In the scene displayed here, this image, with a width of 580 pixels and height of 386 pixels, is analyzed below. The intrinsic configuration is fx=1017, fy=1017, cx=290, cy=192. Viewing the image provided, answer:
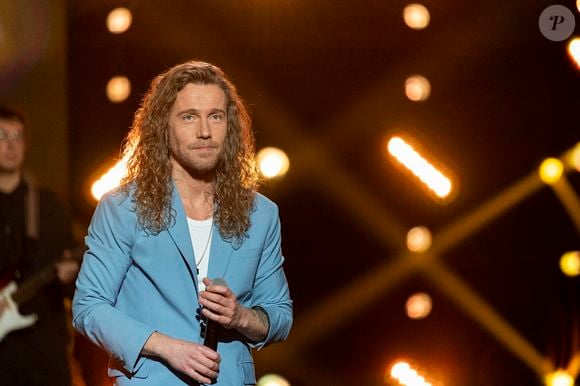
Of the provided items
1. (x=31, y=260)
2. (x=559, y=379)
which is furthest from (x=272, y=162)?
(x=559, y=379)

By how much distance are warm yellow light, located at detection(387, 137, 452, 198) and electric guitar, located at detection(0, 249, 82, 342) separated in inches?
75.2

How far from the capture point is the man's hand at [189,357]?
225 cm

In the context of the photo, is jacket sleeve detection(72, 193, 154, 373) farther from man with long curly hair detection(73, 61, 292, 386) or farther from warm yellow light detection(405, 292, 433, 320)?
warm yellow light detection(405, 292, 433, 320)

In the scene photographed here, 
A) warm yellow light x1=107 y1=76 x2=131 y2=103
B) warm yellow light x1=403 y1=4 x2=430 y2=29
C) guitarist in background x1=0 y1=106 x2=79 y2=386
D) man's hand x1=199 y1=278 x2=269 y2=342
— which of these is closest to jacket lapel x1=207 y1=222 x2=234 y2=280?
man's hand x1=199 y1=278 x2=269 y2=342

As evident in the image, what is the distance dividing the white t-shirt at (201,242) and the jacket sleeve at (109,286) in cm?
17

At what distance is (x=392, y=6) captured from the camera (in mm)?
5125

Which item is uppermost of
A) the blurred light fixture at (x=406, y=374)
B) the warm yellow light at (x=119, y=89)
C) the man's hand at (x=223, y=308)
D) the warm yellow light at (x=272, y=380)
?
the warm yellow light at (x=119, y=89)

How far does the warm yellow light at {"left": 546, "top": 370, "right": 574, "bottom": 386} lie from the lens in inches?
214

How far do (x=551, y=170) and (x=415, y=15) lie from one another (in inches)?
42.9

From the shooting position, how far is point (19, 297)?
4.12 metres

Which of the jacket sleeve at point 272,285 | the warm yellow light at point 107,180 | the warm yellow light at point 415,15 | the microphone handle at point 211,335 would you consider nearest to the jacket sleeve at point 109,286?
the microphone handle at point 211,335

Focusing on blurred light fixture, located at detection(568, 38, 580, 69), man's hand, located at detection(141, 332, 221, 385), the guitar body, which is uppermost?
blurred light fixture, located at detection(568, 38, 580, 69)

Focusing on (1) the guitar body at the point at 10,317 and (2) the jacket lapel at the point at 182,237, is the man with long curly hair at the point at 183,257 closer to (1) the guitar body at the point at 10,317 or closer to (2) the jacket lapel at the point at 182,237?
(2) the jacket lapel at the point at 182,237

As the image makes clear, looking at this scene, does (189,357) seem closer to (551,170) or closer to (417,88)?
(417,88)
